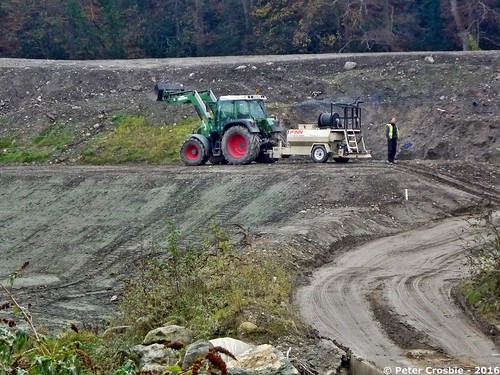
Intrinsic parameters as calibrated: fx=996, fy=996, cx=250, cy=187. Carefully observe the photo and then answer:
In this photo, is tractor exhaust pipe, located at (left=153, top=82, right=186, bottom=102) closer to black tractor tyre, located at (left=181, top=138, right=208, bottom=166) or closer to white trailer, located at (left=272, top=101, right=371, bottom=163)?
black tractor tyre, located at (left=181, top=138, right=208, bottom=166)

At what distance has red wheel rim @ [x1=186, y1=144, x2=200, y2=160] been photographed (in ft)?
97.4

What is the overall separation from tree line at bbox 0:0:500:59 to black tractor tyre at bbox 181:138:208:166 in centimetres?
1898

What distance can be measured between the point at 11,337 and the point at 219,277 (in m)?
A: 8.23

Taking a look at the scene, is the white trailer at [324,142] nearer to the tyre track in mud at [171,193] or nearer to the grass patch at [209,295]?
the tyre track in mud at [171,193]

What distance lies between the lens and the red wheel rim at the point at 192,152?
1169 inches

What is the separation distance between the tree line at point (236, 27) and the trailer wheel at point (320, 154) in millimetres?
18423

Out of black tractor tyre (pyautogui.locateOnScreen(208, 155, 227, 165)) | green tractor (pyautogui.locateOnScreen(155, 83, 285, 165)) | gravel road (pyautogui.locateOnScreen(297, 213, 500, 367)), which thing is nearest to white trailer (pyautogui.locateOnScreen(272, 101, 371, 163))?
green tractor (pyautogui.locateOnScreen(155, 83, 285, 165))

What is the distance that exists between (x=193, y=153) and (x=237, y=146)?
168 centimetres

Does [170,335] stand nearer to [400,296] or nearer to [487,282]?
[400,296]

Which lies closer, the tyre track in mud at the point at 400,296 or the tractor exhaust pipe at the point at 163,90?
the tyre track in mud at the point at 400,296

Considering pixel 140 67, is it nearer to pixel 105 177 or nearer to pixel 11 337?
pixel 105 177

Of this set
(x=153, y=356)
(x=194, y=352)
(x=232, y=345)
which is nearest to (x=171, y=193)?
(x=232, y=345)

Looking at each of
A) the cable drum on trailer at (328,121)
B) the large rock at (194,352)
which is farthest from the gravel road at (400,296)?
the cable drum on trailer at (328,121)

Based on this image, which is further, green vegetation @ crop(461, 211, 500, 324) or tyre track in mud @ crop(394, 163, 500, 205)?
tyre track in mud @ crop(394, 163, 500, 205)
